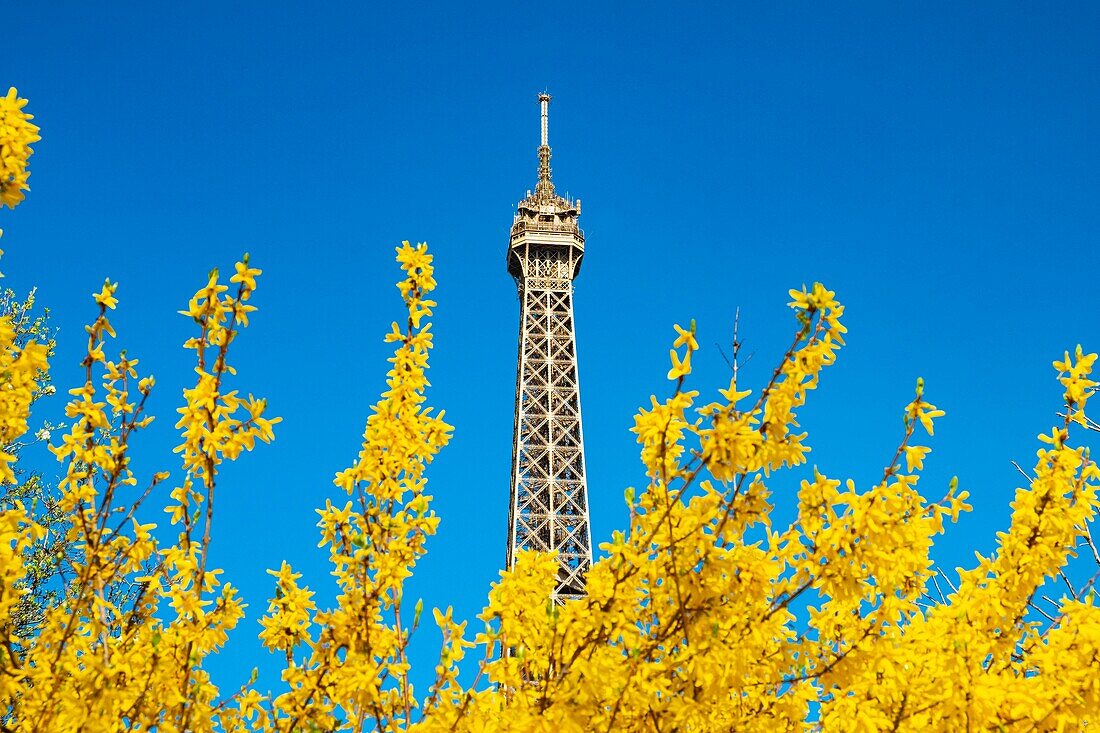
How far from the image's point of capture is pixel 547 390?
41.3m

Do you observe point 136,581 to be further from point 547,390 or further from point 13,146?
point 547,390

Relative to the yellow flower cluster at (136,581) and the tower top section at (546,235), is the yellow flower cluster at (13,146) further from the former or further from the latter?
the tower top section at (546,235)

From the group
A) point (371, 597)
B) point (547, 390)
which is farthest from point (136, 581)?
point (547, 390)

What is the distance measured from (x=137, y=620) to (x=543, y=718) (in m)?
2.39

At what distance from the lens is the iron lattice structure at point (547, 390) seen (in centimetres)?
3794

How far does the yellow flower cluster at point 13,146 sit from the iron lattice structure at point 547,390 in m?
31.2

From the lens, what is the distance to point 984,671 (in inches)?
199

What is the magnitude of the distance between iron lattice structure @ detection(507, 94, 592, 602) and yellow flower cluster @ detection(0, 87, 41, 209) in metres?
31.2

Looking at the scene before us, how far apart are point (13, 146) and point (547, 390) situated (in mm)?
37241

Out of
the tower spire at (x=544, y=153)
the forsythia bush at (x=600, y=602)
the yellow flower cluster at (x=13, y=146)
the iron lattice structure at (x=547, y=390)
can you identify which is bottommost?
the forsythia bush at (x=600, y=602)

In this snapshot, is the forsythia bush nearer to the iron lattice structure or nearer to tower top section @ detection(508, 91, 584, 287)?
the iron lattice structure

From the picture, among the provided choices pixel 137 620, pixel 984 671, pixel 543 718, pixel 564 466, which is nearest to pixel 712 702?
pixel 543 718

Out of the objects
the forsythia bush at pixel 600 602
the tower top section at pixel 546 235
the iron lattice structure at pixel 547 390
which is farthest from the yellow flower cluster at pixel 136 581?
the tower top section at pixel 546 235

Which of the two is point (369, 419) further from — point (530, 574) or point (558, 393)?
point (558, 393)
